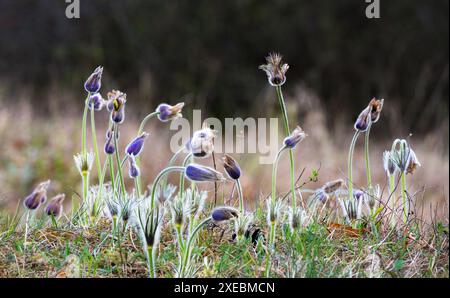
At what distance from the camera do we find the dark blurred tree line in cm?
1229

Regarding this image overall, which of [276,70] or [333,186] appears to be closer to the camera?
[276,70]

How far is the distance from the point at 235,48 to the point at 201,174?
11.1 meters

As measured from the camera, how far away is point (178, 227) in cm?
194

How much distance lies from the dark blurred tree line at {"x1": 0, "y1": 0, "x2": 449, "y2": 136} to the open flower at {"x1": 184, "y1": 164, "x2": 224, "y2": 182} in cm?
980

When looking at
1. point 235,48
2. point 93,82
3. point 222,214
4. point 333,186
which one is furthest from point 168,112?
point 235,48

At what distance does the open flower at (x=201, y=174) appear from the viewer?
6.37 ft

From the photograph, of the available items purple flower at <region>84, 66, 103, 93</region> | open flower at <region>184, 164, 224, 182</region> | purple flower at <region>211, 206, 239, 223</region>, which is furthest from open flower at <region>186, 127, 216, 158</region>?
purple flower at <region>84, 66, 103, 93</region>

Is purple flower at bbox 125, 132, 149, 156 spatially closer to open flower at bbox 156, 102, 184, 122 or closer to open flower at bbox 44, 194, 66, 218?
open flower at bbox 156, 102, 184, 122

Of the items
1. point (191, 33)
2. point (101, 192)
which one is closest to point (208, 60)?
point (191, 33)

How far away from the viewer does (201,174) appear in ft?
6.38

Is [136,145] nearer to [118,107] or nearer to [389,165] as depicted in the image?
[118,107]
